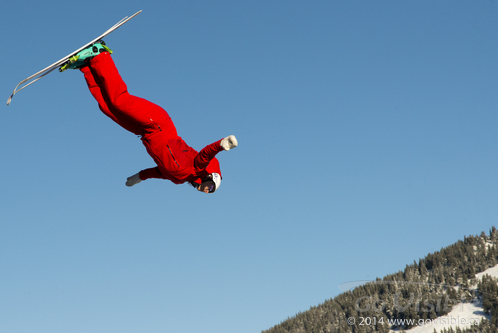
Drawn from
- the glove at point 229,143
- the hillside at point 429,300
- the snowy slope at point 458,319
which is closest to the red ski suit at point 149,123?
the glove at point 229,143

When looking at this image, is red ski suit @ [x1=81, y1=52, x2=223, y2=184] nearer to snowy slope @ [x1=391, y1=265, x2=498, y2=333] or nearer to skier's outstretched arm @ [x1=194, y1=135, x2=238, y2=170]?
skier's outstretched arm @ [x1=194, y1=135, x2=238, y2=170]

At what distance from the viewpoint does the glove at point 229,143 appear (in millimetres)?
6559

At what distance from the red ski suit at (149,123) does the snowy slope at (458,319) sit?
10385mm

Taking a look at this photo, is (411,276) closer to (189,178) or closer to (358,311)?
(358,311)

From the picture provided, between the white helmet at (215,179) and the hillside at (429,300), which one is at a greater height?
the white helmet at (215,179)

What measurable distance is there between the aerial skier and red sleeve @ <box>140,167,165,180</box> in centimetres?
39

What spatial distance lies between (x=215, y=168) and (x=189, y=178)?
0.46 meters

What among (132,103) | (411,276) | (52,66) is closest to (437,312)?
(411,276)

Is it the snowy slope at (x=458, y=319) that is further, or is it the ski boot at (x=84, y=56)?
the snowy slope at (x=458, y=319)

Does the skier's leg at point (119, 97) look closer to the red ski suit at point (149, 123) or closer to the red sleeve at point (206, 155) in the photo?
the red ski suit at point (149, 123)

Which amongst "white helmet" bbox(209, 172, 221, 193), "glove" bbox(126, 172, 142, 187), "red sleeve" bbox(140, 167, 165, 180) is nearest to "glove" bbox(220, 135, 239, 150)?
"white helmet" bbox(209, 172, 221, 193)

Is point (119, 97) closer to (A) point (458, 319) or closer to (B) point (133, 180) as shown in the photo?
(B) point (133, 180)

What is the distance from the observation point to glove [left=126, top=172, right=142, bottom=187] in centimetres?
819

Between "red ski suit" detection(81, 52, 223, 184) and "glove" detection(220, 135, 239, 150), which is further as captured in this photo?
"red ski suit" detection(81, 52, 223, 184)
